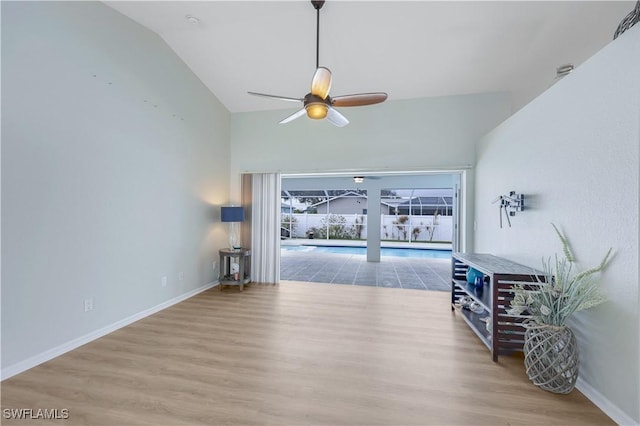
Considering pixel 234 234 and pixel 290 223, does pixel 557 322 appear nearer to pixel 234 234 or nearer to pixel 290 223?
pixel 234 234

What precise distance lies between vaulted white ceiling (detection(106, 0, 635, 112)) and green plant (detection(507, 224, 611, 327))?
2.22m

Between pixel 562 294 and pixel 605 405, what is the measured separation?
717mm

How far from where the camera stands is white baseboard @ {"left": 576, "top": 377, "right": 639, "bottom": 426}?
1.63 meters

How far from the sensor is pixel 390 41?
10.9 feet

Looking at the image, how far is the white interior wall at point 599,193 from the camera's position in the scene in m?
1.65

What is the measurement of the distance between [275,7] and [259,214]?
3.18m

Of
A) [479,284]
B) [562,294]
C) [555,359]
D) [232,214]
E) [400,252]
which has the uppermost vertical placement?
[232,214]

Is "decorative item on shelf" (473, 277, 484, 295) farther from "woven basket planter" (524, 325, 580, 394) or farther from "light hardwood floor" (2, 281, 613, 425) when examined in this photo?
"woven basket planter" (524, 325, 580, 394)

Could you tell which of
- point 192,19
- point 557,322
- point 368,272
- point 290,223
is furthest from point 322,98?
point 290,223

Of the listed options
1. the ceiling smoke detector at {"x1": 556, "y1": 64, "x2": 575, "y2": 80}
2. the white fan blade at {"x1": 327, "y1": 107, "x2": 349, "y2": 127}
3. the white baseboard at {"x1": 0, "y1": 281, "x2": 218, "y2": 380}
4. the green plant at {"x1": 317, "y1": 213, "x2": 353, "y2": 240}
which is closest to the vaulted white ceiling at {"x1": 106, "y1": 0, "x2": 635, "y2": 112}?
the ceiling smoke detector at {"x1": 556, "y1": 64, "x2": 575, "y2": 80}

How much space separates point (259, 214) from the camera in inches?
198

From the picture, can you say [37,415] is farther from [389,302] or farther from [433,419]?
[389,302]

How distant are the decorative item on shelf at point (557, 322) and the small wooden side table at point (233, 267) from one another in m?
3.75

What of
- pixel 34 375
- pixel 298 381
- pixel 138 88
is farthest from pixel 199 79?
pixel 298 381
